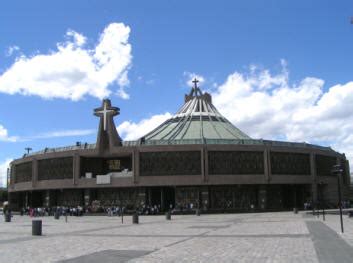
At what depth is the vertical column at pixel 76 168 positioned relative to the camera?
261 ft

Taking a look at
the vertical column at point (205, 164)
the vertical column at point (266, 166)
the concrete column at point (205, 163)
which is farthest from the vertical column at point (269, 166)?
the vertical column at point (205, 164)

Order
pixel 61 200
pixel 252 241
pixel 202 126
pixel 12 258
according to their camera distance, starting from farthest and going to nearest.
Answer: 1. pixel 202 126
2. pixel 61 200
3. pixel 252 241
4. pixel 12 258

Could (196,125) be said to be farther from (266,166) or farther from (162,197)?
(266,166)

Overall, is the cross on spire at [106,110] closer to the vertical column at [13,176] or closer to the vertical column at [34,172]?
the vertical column at [34,172]

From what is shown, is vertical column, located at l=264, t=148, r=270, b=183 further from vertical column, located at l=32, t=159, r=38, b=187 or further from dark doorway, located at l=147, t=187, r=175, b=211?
vertical column, located at l=32, t=159, r=38, b=187

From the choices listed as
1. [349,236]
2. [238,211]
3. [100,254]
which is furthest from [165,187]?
[100,254]

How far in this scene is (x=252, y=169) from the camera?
7662 cm

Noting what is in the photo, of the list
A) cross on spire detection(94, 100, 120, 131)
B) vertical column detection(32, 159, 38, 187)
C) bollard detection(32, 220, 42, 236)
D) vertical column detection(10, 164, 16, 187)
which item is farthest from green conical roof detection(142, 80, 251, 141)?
bollard detection(32, 220, 42, 236)

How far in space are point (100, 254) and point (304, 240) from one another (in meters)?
9.50

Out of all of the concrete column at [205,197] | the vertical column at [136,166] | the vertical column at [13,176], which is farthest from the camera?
the vertical column at [13,176]

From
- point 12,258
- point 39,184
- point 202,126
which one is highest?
point 202,126

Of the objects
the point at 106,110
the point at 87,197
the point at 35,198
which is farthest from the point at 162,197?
the point at 35,198

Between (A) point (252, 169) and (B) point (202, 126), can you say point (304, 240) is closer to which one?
(A) point (252, 169)

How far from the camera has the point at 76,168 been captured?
3140 inches
